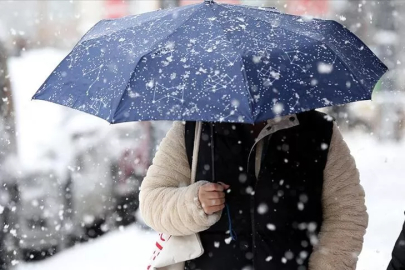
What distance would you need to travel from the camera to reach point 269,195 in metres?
2.67

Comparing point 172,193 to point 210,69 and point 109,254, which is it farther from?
point 109,254

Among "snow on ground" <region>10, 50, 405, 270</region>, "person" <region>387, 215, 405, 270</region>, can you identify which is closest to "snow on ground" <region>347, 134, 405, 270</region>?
"snow on ground" <region>10, 50, 405, 270</region>

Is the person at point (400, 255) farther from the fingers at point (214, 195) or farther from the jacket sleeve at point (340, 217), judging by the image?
the fingers at point (214, 195)

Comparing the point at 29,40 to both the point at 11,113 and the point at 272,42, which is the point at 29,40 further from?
the point at 272,42

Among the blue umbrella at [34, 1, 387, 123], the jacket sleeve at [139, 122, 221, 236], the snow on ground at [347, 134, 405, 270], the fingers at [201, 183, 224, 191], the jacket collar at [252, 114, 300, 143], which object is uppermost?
the blue umbrella at [34, 1, 387, 123]

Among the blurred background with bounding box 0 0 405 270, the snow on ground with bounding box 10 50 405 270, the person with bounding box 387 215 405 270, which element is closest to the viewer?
the person with bounding box 387 215 405 270

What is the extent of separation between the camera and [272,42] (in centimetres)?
247

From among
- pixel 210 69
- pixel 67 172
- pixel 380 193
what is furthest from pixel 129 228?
pixel 210 69

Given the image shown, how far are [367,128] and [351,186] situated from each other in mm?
12967

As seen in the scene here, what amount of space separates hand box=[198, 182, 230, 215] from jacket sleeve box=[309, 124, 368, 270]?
424 millimetres

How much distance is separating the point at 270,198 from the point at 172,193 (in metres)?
0.38

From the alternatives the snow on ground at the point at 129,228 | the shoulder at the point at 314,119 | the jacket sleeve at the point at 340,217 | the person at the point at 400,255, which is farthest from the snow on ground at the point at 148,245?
the person at the point at 400,255

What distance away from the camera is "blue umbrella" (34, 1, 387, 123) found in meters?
2.29

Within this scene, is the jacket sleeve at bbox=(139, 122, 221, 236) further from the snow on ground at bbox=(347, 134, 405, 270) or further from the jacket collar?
the snow on ground at bbox=(347, 134, 405, 270)
